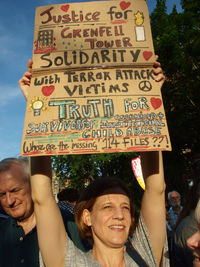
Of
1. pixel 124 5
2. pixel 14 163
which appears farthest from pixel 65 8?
pixel 14 163

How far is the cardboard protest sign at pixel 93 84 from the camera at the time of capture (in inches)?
66.2

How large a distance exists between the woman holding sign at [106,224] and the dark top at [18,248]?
332 millimetres

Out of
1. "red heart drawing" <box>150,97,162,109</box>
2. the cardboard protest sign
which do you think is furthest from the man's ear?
"red heart drawing" <box>150,97,162,109</box>

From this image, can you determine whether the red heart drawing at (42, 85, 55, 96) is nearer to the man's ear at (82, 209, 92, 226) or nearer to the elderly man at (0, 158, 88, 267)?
the elderly man at (0, 158, 88, 267)

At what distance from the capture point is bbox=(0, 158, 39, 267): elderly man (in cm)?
192

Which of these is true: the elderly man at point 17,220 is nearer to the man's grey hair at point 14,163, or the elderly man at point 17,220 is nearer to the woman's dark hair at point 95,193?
the man's grey hair at point 14,163

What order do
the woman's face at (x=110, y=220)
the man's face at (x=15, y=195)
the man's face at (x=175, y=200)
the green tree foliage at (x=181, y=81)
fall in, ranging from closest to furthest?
1. the woman's face at (x=110, y=220)
2. the man's face at (x=15, y=195)
3. the man's face at (x=175, y=200)
4. the green tree foliage at (x=181, y=81)

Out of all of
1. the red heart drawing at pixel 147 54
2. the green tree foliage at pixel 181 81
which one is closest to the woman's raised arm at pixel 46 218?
the red heart drawing at pixel 147 54

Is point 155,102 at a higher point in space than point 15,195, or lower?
higher

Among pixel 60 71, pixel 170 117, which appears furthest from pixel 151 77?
pixel 170 117

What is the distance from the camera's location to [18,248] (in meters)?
1.95

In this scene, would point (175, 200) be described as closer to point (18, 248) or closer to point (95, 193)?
point (95, 193)

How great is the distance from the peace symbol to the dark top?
1.29 m

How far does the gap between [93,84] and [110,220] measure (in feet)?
2.94
